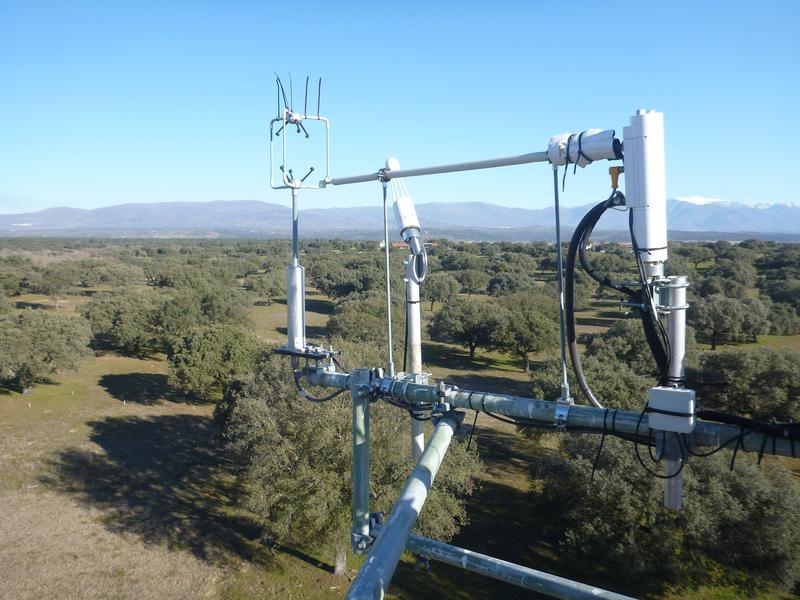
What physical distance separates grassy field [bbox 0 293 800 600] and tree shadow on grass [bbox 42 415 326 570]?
0.05m

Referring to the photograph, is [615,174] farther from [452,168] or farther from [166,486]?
[166,486]

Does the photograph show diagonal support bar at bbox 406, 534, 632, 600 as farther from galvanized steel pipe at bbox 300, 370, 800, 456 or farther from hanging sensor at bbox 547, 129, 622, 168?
hanging sensor at bbox 547, 129, 622, 168

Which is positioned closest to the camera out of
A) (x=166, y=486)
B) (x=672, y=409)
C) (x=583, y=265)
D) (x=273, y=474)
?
(x=672, y=409)

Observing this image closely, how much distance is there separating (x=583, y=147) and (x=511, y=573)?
9.48 ft

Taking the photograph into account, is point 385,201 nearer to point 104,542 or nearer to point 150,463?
point 104,542

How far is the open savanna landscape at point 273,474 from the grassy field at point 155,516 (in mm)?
57

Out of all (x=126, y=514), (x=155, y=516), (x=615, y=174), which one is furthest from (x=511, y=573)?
(x=126, y=514)

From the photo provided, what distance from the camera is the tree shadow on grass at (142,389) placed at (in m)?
28.1

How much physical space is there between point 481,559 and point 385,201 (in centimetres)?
330

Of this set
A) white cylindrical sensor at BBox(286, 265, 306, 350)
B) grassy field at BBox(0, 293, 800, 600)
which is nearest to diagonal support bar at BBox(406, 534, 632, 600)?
white cylindrical sensor at BBox(286, 265, 306, 350)

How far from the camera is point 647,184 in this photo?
11.3 ft

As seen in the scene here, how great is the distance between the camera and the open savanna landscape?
1286 centimetres

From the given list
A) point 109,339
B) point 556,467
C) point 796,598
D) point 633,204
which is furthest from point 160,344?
point 633,204

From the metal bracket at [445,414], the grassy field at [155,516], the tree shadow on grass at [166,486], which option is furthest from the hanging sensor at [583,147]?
the tree shadow on grass at [166,486]
